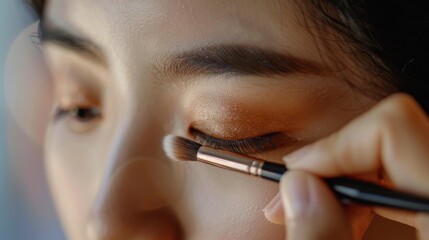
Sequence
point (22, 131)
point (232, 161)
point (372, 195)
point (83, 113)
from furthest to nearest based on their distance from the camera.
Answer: point (22, 131) → point (83, 113) → point (232, 161) → point (372, 195)

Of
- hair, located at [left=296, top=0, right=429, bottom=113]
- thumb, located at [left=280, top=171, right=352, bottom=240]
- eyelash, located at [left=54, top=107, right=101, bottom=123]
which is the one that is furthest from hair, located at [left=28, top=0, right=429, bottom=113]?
eyelash, located at [left=54, top=107, right=101, bottom=123]

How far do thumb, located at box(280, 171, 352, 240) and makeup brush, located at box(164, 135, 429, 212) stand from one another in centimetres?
1

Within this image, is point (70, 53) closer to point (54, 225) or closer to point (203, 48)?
point (203, 48)

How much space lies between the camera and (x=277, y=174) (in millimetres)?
484

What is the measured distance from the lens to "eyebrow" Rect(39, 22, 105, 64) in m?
0.67

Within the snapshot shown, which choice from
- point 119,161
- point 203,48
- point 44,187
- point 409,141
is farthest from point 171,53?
point 44,187

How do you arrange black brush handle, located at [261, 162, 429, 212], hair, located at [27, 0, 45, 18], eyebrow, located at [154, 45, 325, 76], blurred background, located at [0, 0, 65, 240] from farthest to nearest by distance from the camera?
blurred background, located at [0, 0, 65, 240] < hair, located at [27, 0, 45, 18] < eyebrow, located at [154, 45, 325, 76] < black brush handle, located at [261, 162, 429, 212]

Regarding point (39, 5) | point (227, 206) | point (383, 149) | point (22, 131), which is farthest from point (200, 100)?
point (22, 131)

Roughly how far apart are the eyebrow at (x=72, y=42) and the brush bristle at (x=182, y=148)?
15 centimetres

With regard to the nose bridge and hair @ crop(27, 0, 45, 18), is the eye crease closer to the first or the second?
the nose bridge

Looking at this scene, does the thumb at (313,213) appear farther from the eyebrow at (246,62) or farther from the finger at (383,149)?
the eyebrow at (246,62)

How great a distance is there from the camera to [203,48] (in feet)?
1.92

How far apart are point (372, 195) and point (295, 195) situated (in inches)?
2.3

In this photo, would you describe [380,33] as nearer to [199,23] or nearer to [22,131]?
[199,23]
